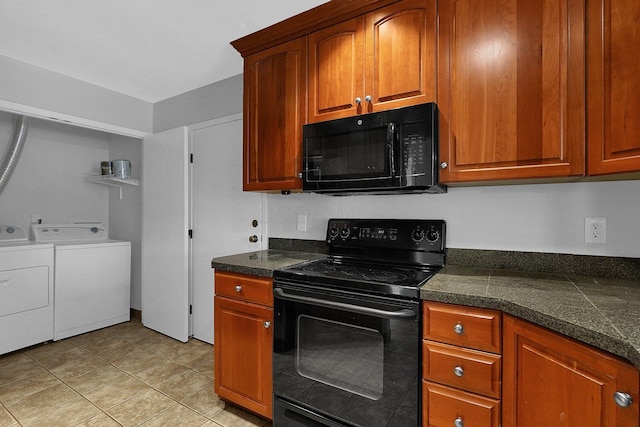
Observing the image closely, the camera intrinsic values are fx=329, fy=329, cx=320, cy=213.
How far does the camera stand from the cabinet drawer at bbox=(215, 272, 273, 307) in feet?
5.69

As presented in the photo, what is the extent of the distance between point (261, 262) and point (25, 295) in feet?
7.94

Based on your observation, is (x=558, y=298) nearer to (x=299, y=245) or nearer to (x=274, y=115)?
(x=299, y=245)

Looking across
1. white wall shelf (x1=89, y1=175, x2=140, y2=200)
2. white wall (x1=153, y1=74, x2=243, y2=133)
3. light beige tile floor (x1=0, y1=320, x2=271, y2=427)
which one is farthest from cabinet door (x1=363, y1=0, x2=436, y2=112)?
white wall shelf (x1=89, y1=175, x2=140, y2=200)

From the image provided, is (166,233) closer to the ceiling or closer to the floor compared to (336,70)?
closer to the floor

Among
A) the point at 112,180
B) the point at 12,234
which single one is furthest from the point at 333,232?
the point at 12,234

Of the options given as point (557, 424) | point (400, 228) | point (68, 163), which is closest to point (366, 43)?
point (400, 228)

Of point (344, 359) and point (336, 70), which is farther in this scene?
point (336, 70)

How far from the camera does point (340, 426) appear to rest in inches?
59.7

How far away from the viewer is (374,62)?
1.68 m

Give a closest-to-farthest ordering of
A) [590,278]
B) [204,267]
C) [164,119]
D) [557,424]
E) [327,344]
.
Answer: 1. [557,424]
2. [590,278]
3. [327,344]
4. [204,267]
5. [164,119]

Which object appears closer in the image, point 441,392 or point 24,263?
point 441,392

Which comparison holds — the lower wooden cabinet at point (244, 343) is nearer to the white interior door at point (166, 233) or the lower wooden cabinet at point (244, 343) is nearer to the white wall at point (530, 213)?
the white wall at point (530, 213)

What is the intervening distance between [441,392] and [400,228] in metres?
0.87

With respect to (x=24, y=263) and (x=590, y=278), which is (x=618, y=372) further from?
(x=24, y=263)
